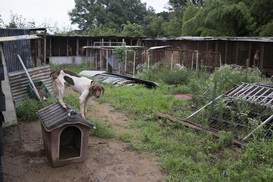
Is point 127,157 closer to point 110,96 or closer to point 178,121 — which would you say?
point 178,121

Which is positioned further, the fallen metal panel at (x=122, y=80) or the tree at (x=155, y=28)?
the tree at (x=155, y=28)

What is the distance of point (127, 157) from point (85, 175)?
36.0 inches

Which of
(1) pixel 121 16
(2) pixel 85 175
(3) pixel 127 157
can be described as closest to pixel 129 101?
(3) pixel 127 157

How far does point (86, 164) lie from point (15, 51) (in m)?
5.40

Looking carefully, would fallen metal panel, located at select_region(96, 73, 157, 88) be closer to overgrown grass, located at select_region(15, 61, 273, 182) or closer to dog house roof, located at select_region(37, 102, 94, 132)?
overgrown grass, located at select_region(15, 61, 273, 182)

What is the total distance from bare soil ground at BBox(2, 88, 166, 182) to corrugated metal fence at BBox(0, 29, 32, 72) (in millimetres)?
2995

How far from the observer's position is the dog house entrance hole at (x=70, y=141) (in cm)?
471

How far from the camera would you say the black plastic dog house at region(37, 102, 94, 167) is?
4.13m

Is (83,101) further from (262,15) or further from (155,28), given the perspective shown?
(155,28)

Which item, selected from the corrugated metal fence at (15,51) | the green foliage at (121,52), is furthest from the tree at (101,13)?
the corrugated metal fence at (15,51)

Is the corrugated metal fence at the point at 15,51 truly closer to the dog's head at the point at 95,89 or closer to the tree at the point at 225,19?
the dog's head at the point at 95,89

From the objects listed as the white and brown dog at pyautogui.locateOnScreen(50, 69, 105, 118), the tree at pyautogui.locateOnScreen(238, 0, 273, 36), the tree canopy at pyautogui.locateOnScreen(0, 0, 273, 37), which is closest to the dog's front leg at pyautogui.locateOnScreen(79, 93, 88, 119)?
the white and brown dog at pyautogui.locateOnScreen(50, 69, 105, 118)

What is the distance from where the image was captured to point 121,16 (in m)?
38.6

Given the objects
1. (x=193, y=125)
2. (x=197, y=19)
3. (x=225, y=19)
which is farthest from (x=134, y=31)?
(x=193, y=125)
